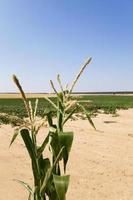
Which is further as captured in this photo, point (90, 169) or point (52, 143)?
point (90, 169)

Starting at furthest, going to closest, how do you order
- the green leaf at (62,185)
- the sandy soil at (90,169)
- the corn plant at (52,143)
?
the sandy soil at (90,169) → the corn plant at (52,143) → the green leaf at (62,185)

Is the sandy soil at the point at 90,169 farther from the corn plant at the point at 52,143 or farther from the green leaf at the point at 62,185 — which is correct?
the green leaf at the point at 62,185

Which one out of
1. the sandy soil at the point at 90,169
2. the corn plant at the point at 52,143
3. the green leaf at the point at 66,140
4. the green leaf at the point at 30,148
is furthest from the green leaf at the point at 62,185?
the sandy soil at the point at 90,169

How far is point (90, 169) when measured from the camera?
Result: 7.72 metres

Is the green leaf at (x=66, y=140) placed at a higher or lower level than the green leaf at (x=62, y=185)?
higher

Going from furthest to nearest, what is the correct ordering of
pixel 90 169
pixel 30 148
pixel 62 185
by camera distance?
pixel 90 169 < pixel 30 148 < pixel 62 185

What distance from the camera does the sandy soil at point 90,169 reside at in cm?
596

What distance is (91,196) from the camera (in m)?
5.86

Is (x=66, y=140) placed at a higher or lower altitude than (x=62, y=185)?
higher

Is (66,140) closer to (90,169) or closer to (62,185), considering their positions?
(62,185)

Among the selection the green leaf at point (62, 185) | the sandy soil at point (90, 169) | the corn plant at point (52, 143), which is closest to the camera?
the green leaf at point (62, 185)

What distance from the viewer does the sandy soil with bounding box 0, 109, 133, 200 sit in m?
5.96

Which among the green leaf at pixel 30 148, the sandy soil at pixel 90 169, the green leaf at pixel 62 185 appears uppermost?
the green leaf at pixel 30 148

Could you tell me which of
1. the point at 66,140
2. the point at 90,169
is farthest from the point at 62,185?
the point at 90,169
